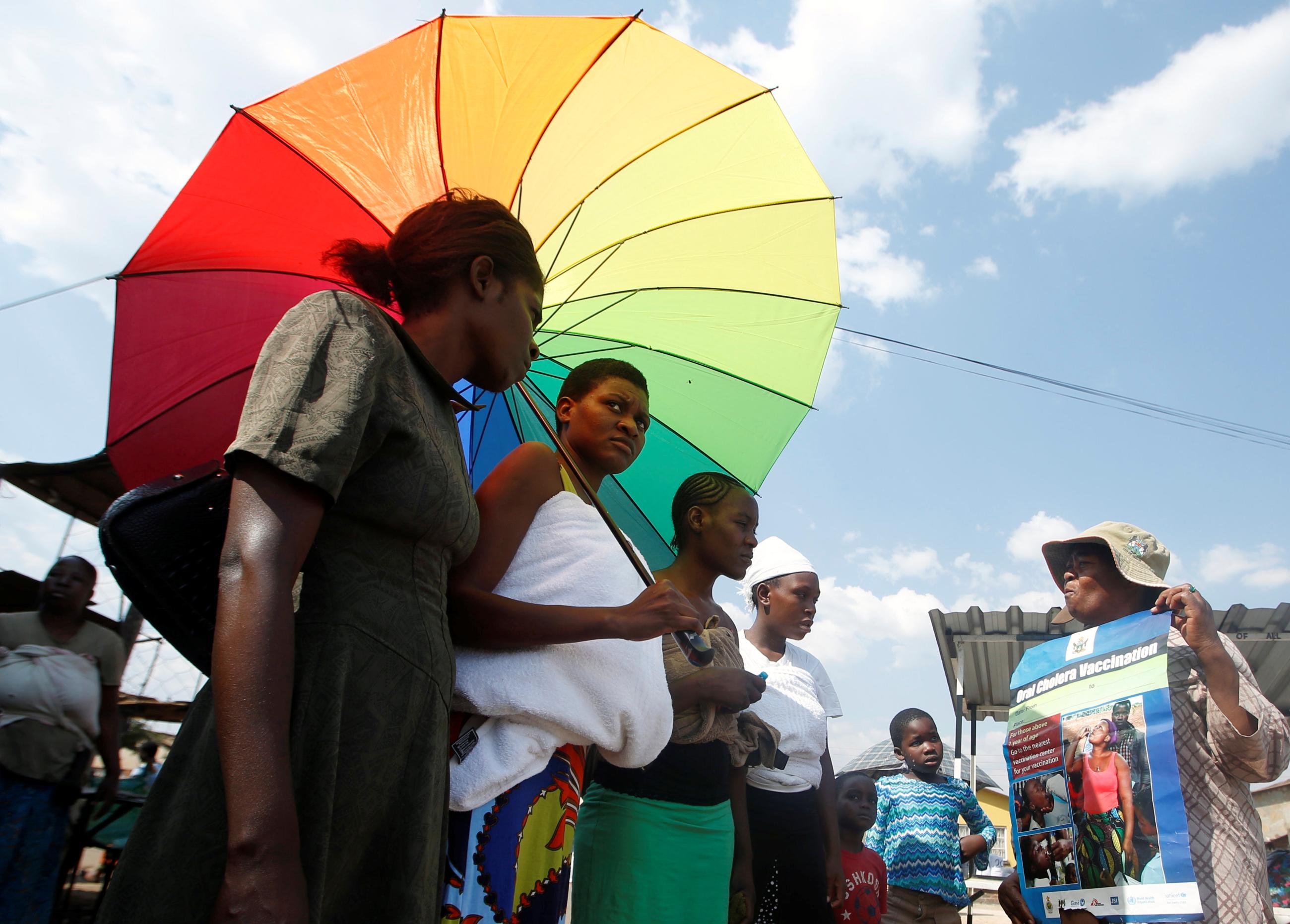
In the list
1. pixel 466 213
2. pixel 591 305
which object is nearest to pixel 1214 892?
pixel 466 213

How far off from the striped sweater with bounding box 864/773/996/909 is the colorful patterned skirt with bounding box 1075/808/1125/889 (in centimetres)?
304

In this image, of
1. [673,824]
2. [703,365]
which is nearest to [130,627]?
[703,365]

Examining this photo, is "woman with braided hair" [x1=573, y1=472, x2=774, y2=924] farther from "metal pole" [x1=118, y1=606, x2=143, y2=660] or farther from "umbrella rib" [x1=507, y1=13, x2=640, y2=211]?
"metal pole" [x1=118, y1=606, x2=143, y2=660]

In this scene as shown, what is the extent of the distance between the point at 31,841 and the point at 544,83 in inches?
158

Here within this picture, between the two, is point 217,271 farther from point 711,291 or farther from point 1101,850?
point 1101,850

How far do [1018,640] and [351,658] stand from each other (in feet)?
30.0

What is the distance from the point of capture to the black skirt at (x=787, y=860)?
3.48m

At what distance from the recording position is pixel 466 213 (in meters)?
1.70

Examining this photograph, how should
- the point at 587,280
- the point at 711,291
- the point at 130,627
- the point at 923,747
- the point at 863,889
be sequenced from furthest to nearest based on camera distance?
the point at 130,627 → the point at 923,747 → the point at 863,889 → the point at 711,291 → the point at 587,280

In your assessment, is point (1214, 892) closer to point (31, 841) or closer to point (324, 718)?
point (324, 718)

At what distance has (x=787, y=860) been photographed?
11.7 ft

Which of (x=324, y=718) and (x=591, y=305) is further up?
(x=591, y=305)

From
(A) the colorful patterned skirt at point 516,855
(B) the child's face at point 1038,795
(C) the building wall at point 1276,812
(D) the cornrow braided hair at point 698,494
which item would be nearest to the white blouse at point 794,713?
(D) the cornrow braided hair at point 698,494

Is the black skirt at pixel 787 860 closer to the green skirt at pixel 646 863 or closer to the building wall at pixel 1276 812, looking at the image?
the green skirt at pixel 646 863
